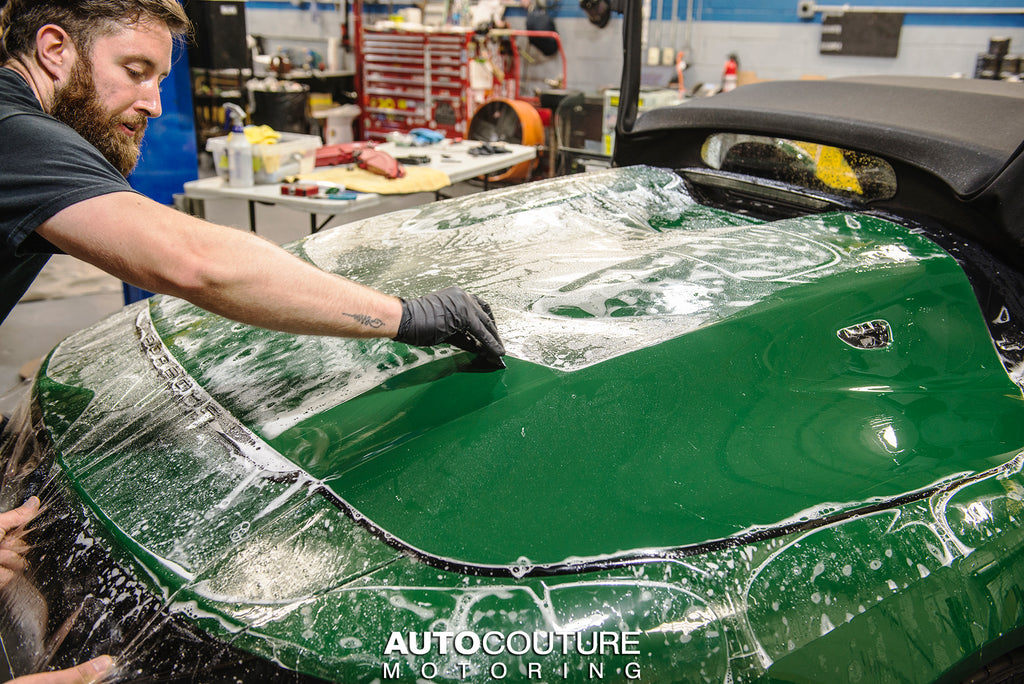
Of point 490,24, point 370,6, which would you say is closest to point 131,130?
point 490,24

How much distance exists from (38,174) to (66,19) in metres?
0.40

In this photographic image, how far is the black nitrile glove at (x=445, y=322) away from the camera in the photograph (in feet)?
4.26

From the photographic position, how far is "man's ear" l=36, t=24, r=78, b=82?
53.8 inches

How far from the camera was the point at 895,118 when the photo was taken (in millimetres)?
1982

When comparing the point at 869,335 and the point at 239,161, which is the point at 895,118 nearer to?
the point at 869,335

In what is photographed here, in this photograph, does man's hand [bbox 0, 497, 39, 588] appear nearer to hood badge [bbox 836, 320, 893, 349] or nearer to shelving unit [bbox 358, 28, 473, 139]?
hood badge [bbox 836, 320, 893, 349]

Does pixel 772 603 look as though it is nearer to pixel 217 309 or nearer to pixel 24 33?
pixel 217 309

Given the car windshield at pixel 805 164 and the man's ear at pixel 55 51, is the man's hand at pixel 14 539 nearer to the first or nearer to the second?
the man's ear at pixel 55 51

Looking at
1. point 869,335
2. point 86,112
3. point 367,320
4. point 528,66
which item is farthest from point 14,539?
point 528,66

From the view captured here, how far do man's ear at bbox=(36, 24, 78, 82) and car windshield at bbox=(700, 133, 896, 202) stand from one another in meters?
1.75

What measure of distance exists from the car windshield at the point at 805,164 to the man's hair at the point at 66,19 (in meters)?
1.67

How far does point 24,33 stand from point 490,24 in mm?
7006

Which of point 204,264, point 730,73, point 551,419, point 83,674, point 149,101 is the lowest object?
point 83,674

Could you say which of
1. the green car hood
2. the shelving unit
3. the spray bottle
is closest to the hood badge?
the green car hood
